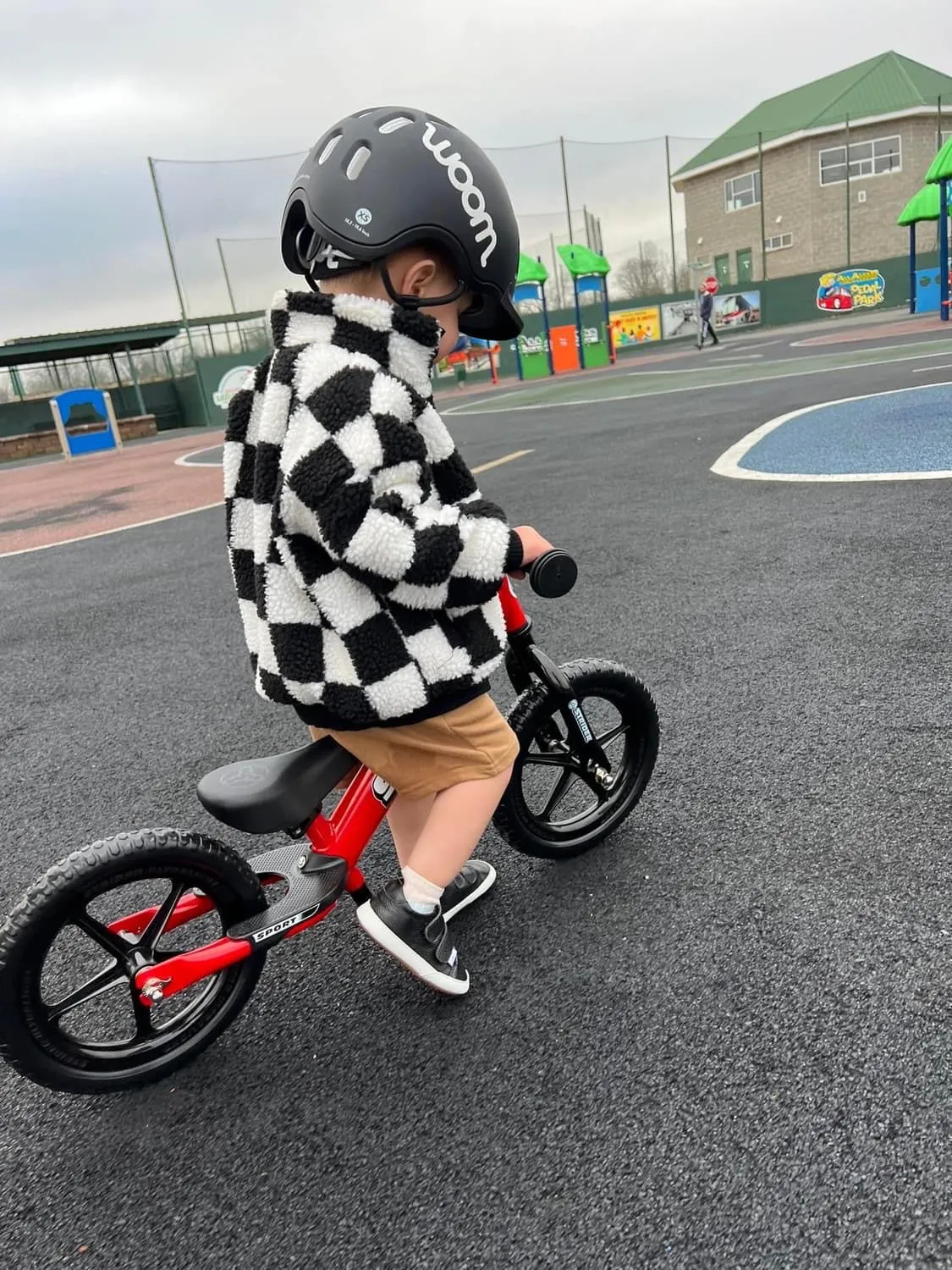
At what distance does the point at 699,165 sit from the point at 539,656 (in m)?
45.3

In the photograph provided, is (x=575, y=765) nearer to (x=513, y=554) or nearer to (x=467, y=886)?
(x=467, y=886)

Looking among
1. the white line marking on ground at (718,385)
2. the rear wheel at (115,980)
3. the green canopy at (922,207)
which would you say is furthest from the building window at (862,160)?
the rear wheel at (115,980)

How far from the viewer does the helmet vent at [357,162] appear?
5.02 ft

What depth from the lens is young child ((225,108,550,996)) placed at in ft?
4.63

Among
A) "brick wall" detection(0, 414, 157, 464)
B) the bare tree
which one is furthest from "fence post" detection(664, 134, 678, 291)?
"brick wall" detection(0, 414, 157, 464)

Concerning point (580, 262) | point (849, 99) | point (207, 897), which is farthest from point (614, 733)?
point (849, 99)

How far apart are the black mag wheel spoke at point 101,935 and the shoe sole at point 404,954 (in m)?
0.48

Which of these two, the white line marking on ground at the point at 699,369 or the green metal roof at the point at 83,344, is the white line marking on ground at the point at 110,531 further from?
the green metal roof at the point at 83,344

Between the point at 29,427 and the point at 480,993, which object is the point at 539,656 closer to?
the point at 480,993

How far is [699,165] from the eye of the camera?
39938 mm

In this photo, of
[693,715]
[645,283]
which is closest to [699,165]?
[645,283]

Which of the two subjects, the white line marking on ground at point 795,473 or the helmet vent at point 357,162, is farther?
the white line marking on ground at point 795,473

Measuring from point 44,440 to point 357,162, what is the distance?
30.6 meters

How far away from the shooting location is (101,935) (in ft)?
5.32
